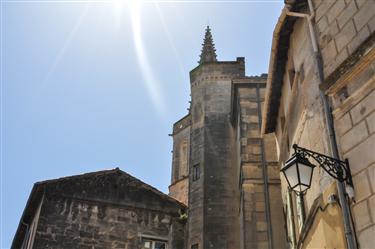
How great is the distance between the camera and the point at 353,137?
5621mm

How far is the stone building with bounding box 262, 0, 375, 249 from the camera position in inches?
209

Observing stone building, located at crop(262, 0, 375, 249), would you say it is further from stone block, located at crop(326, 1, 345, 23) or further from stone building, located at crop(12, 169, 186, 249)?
stone building, located at crop(12, 169, 186, 249)

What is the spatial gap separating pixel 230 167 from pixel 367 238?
13.9 meters

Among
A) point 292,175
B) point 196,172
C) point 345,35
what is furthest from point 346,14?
point 196,172

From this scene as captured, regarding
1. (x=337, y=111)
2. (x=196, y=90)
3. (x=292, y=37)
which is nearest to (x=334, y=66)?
(x=337, y=111)

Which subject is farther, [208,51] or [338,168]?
[208,51]

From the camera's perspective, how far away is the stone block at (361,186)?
5168mm

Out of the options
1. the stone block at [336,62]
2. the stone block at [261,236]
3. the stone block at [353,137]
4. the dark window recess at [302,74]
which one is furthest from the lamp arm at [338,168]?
the stone block at [261,236]

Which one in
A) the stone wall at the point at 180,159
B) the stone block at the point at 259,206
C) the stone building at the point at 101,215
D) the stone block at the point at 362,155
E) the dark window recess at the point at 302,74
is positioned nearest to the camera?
the stone block at the point at 362,155

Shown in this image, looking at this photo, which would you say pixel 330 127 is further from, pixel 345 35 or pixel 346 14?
pixel 346 14

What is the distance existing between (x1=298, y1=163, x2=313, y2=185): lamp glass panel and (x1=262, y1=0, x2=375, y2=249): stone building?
373 mm

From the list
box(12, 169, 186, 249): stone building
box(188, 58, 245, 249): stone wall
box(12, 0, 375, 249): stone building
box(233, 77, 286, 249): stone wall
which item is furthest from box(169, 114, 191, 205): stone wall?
box(233, 77, 286, 249): stone wall

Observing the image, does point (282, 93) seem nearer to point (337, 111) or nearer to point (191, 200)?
point (337, 111)

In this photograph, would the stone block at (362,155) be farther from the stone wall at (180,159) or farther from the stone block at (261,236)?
the stone wall at (180,159)
